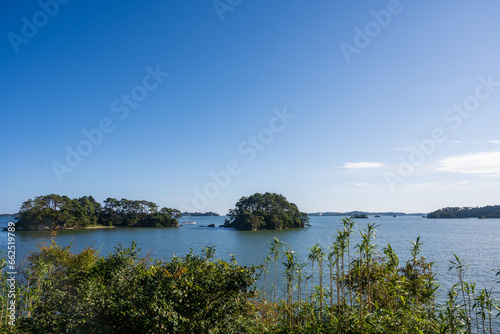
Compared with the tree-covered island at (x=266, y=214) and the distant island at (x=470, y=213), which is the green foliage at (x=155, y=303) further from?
the distant island at (x=470, y=213)

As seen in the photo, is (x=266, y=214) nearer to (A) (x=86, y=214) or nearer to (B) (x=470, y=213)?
(A) (x=86, y=214)

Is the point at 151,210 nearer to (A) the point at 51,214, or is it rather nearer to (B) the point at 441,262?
(A) the point at 51,214

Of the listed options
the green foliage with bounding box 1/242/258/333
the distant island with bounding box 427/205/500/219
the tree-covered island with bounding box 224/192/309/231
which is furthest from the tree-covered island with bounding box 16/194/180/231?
the distant island with bounding box 427/205/500/219

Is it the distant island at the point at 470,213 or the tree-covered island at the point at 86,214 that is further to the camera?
the distant island at the point at 470,213

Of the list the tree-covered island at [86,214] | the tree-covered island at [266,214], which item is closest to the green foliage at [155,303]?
the tree-covered island at [86,214]

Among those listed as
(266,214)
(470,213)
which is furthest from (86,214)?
(470,213)

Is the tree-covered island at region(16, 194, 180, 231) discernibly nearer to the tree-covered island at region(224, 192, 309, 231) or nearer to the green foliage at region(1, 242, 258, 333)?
the tree-covered island at region(224, 192, 309, 231)

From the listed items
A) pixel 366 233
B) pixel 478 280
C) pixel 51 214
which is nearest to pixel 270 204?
pixel 51 214
